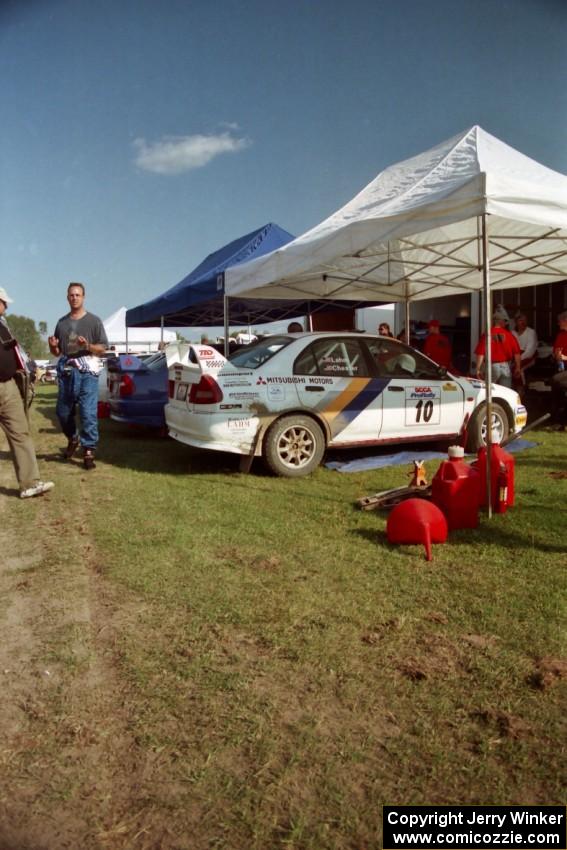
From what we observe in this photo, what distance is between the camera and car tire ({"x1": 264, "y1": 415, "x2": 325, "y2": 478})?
668 cm

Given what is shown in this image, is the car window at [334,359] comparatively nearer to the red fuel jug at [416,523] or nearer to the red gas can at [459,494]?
the red gas can at [459,494]

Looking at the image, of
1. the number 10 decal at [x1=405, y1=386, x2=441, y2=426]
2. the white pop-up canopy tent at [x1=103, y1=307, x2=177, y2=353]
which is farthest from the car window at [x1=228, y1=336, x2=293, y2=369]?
the white pop-up canopy tent at [x1=103, y1=307, x2=177, y2=353]

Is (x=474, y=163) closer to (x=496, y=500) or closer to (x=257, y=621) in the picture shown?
(x=496, y=500)

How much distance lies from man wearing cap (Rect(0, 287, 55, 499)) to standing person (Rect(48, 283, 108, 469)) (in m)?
1.35

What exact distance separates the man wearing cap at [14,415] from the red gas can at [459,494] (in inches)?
142

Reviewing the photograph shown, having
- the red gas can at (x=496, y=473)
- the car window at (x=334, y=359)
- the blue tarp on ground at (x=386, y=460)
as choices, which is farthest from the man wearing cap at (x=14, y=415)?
the red gas can at (x=496, y=473)

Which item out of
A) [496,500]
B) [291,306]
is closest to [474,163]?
[496,500]

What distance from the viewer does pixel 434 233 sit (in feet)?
29.5

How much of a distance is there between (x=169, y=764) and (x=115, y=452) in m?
6.96

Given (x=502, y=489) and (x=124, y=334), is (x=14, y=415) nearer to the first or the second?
(x=502, y=489)

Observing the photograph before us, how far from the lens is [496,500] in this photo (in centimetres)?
525

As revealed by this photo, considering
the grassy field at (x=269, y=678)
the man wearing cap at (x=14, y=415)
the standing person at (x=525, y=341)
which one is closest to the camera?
the grassy field at (x=269, y=678)

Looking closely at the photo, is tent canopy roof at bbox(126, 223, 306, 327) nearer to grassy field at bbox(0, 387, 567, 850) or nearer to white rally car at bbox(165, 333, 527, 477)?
white rally car at bbox(165, 333, 527, 477)

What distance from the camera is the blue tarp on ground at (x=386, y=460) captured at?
23.8 ft
